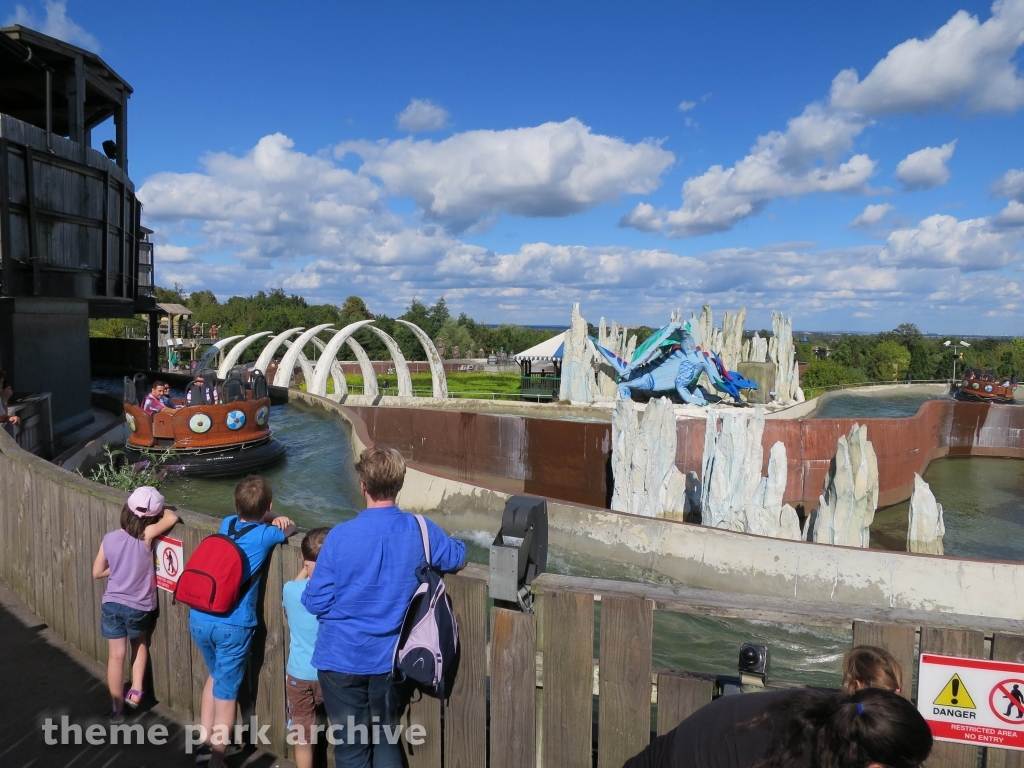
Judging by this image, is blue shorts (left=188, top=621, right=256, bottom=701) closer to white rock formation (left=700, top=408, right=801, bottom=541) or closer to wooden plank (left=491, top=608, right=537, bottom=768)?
wooden plank (left=491, top=608, right=537, bottom=768)

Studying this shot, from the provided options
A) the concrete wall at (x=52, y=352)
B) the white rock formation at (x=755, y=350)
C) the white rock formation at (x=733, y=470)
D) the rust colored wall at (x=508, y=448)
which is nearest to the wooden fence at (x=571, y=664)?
the white rock formation at (x=733, y=470)

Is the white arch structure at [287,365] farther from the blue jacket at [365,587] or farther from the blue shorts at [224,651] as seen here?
the blue jacket at [365,587]

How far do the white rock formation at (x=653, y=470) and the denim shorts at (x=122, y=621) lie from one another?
10246 mm

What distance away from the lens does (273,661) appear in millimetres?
3402

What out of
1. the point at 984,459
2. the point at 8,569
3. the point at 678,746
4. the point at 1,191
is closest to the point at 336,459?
the point at 1,191

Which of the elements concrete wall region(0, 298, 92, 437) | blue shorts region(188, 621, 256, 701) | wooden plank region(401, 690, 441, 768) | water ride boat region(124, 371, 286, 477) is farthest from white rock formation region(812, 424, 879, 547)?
concrete wall region(0, 298, 92, 437)

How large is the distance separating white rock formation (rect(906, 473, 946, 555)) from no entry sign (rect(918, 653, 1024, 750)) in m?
11.6

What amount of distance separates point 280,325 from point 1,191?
50.0 m

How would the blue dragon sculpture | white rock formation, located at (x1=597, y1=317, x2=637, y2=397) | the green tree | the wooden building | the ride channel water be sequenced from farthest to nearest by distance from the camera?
the green tree → white rock formation, located at (x1=597, y1=317, x2=637, y2=397) → the blue dragon sculpture → the wooden building → the ride channel water

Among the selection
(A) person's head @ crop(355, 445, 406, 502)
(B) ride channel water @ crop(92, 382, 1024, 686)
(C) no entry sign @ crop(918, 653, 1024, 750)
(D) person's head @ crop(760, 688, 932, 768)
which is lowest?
(B) ride channel water @ crop(92, 382, 1024, 686)

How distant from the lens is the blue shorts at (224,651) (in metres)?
3.23

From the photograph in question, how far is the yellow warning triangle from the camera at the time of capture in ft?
7.54

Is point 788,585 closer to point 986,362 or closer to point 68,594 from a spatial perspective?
point 68,594

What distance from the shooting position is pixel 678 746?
192 centimetres
